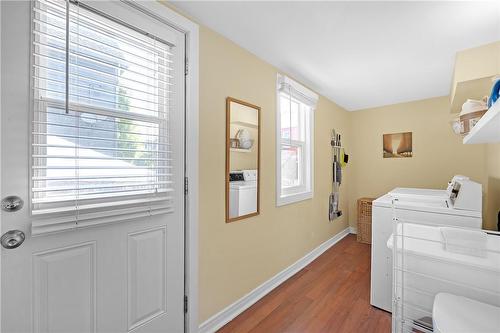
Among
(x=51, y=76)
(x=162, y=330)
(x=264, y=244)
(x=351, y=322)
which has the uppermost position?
(x=51, y=76)

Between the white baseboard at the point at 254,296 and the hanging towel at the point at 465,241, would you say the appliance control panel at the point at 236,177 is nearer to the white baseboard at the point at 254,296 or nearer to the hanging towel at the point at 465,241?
the white baseboard at the point at 254,296

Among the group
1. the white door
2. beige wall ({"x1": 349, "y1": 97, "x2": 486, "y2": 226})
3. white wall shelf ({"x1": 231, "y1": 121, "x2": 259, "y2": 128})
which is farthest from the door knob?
beige wall ({"x1": 349, "y1": 97, "x2": 486, "y2": 226})

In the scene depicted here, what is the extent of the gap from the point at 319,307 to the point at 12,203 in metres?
2.23

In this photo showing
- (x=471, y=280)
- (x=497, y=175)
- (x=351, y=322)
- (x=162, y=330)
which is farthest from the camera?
(x=497, y=175)

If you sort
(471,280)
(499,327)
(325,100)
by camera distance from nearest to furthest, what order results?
(499,327) < (471,280) < (325,100)

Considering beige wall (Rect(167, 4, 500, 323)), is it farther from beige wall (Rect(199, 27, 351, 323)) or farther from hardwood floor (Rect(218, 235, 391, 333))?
hardwood floor (Rect(218, 235, 391, 333))

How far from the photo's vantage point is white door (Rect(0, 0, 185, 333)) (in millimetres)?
917

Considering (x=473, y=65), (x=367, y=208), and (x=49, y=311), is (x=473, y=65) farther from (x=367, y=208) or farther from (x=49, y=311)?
(x=49, y=311)

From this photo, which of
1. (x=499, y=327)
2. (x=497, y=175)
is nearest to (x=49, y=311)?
(x=499, y=327)

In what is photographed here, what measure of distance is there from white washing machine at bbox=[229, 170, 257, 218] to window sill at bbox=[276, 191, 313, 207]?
41cm

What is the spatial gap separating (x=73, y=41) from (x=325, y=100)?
119 inches

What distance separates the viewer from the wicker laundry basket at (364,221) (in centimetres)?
352

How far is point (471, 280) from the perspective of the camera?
1280mm

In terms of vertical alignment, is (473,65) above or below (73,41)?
above
